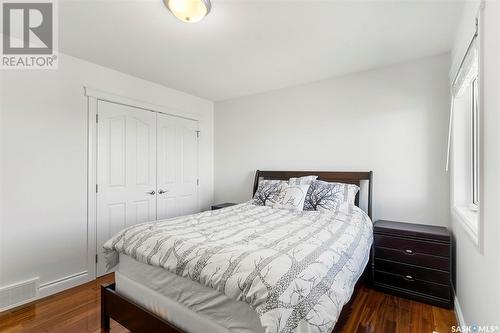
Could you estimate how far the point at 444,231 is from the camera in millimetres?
2373

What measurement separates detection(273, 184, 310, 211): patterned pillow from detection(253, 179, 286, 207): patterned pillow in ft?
0.30

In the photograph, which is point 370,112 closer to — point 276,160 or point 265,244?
point 276,160

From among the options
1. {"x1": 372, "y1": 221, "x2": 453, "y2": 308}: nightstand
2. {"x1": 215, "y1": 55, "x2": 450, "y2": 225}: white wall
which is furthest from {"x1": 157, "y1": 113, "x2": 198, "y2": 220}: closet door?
{"x1": 372, "y1": 221, "x2": 453, "y2": 308}: nightstand

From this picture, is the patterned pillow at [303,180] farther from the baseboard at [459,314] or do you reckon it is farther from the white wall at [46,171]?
the white wall at [46,171]

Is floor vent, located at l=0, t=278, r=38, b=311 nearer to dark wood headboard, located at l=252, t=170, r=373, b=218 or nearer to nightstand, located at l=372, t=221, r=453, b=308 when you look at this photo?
dark wood headboard, located at l=252, t=170, r=373, b=218

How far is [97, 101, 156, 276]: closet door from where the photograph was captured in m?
2.93

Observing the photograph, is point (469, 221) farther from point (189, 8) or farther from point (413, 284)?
point (189, 8)

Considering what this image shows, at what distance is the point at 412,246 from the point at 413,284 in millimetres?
352

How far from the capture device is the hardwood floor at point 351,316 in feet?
6.32

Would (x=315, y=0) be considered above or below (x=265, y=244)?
→ above

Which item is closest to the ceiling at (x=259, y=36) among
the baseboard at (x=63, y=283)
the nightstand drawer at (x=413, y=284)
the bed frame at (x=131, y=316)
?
the bed frame at (x=131, y=316)

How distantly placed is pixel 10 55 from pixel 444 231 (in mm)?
4390

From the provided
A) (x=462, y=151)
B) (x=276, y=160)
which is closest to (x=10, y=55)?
(x=276, y=160)

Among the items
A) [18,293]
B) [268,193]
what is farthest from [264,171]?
[18,293]
